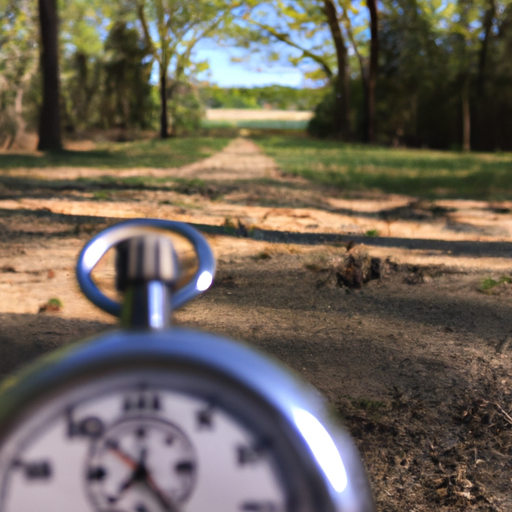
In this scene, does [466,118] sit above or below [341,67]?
below

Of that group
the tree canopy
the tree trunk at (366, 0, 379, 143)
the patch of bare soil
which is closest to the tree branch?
the tree canopy

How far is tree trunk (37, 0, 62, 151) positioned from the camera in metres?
13.7

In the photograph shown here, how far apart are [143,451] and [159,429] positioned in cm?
3

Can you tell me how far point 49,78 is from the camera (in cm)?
1396

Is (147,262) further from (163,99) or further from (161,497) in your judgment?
(163,99)

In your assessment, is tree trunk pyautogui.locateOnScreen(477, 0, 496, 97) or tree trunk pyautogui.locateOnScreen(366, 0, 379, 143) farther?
tree trunk pyautogui.locateOnScreen(366, 0, 379, 143)

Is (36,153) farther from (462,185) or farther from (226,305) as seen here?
(226,305)

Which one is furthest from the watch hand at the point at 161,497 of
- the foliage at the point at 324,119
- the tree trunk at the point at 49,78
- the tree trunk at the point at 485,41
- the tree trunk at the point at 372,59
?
the foliage at the point at 324,119

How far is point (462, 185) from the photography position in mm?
9008

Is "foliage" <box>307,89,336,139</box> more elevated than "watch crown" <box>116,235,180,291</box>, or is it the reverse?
"foliage" <box>307,89,336,139</box>

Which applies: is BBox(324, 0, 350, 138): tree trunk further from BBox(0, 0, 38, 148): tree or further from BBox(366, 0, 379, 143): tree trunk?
BBox(0, 0, 38, 148): tree

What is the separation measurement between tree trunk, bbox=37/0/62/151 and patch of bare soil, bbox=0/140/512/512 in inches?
362

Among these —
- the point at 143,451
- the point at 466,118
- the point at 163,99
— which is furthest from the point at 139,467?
the point at 163,99

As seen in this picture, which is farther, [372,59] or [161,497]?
[372,59]
